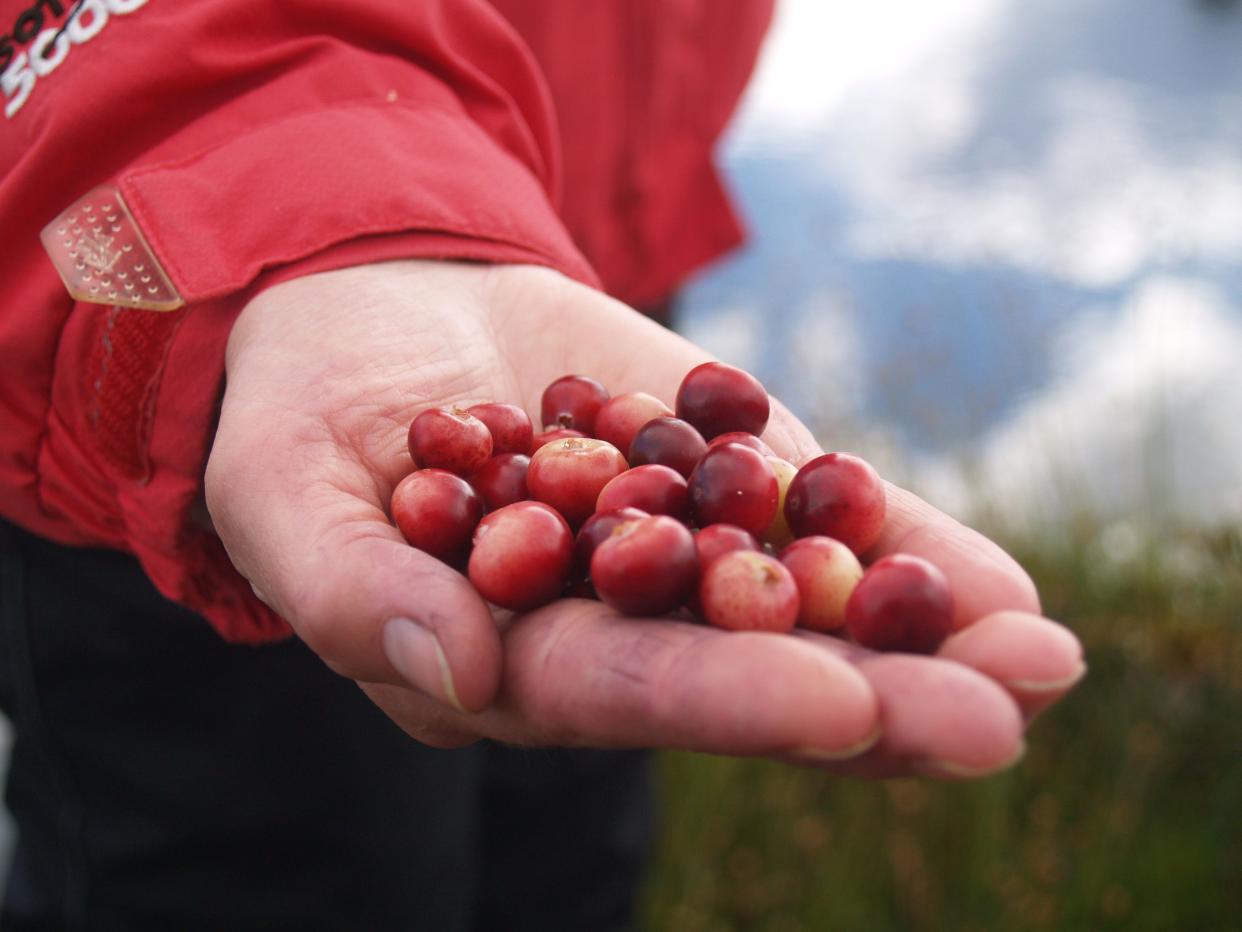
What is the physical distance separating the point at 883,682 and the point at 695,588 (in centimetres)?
39

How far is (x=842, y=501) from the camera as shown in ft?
5.93

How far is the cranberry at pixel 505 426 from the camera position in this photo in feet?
6.82

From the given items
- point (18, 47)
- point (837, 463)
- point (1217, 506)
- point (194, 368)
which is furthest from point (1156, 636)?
point (18, 47)

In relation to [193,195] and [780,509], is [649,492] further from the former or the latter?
[193,195]

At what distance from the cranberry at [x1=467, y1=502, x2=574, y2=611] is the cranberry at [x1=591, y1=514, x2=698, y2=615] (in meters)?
0.09

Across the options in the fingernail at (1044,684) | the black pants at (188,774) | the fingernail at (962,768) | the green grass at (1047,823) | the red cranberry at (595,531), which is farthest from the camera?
the green grass at (1047,823)

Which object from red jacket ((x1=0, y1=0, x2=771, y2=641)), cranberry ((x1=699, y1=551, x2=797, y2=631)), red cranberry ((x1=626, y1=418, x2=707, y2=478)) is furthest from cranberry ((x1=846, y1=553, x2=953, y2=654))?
red jacket ((x1=0, y1=0, x2=771, y2=641))

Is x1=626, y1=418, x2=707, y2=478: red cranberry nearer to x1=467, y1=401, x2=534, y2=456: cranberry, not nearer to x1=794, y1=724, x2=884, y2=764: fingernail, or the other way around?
x1=467, y1=401, x2=534, y2=456: cranberry

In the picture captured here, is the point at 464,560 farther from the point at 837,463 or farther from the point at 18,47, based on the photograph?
the point at 18,47

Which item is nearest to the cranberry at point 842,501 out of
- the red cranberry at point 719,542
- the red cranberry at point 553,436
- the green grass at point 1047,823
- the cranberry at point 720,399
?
the red cranberry at point 719,542

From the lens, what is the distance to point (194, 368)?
6.43 ft

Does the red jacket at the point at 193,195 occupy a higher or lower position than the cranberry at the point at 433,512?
higher

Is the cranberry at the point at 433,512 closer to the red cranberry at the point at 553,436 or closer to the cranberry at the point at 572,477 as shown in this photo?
the cranberry at the point at 572,477

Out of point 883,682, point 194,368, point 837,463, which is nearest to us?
point 883,682
